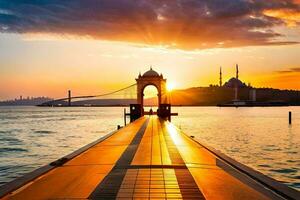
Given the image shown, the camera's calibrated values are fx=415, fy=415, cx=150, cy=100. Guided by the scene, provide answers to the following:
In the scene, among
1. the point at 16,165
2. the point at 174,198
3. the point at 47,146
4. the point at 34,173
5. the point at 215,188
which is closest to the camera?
the point at 174,198

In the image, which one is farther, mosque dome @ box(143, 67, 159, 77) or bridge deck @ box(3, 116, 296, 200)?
mosque dome @ box(143, 67, 159, 77)

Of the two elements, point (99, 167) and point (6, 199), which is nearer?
point (6, 199)

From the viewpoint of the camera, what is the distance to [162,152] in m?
17.5

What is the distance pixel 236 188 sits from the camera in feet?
33.5

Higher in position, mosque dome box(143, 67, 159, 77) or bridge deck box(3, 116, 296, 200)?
mosque dome box(143, 67, 159, 77)

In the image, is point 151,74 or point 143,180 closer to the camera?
point 143,180

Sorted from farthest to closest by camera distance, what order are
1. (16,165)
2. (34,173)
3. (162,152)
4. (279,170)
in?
(16,165), (279,170), (162,152), (34,173)

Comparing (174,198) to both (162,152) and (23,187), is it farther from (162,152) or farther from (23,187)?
(162,152)

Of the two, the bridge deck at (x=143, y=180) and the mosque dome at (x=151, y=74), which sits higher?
the mosque dome at (x=151, y=74)

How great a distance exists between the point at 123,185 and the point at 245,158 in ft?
62.1

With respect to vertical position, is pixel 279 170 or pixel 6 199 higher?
pixel 6 199

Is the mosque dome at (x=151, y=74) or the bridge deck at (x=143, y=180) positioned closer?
the bridge deck at (x=143, y=180)

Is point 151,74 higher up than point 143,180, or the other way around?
point 151,74

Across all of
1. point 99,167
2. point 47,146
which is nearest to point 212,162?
point 99,167
